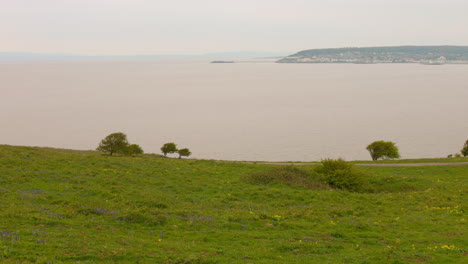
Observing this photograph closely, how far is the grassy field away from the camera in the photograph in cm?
1400

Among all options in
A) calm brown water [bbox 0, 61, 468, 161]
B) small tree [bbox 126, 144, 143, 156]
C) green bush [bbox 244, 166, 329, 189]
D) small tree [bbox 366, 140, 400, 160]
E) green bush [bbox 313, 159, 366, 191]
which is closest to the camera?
green bush [bbox 244, 166, 329, 189]

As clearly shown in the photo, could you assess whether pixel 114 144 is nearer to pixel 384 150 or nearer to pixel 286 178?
pixel 286 178

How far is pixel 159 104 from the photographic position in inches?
5851

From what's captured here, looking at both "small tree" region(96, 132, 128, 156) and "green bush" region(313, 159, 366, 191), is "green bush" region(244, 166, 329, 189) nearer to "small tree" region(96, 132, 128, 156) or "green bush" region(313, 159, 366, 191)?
"green bush" region(313, 159, 366, 191)

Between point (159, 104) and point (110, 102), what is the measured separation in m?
19.9

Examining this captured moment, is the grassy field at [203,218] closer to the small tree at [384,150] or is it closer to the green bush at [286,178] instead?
the green bush at [286,178]

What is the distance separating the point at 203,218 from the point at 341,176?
16213mm

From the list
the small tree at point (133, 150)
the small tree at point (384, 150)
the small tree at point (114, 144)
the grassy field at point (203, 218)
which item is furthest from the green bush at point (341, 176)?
the small tree at point (133, 150)

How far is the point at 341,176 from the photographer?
31906mm

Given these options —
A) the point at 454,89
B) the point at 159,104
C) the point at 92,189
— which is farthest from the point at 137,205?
the point at 454,89

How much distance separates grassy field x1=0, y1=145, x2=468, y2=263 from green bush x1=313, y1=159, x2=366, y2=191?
153cm

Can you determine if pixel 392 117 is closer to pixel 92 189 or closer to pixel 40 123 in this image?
pixel 40 123

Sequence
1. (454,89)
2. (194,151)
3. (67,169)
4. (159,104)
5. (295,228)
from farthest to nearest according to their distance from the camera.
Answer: (454,89) < (159,104) < (194,151) < (67,169) < (295,228)

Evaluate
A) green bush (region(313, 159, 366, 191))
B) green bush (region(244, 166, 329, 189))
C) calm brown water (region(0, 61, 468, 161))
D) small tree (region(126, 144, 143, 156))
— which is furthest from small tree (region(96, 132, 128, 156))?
green bush (region(313, 159, 366, 191))
